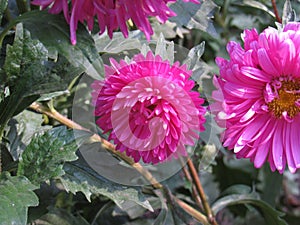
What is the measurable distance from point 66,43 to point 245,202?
24.0 inches

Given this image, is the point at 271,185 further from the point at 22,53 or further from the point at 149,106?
the point at 22,53

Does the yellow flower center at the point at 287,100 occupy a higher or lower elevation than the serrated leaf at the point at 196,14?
lower

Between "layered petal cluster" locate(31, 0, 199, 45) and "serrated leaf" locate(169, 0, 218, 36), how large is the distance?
195 mm

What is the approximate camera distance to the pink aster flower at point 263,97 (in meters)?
0.70

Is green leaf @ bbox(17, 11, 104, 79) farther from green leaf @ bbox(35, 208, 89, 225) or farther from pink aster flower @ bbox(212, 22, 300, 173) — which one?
green leaf @ bbox(35, 208, 89, 225)

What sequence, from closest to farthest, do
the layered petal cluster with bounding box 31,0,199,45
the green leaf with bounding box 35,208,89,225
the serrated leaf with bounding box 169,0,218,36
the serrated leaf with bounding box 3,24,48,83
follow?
the layered petal cluster with bounding box 31,0,199,45 → the serrated leaf with bounding box 3,24,48,83 → the serrated leaf with bounding box 169,0,218,36 → the green leaf with bounding box 35,208,89,225

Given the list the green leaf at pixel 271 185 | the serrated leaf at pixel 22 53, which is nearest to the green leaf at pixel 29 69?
the serrated leaf at pixel 22 53

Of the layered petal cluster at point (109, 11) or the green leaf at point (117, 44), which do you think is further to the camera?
the green leaf at point (117, 44)

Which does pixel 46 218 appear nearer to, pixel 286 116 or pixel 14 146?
pixel 14 146

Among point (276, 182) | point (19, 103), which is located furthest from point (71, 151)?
point (276, 182)

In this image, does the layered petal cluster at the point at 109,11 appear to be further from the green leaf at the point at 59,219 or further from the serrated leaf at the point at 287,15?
the green leaf at the point at 59,219

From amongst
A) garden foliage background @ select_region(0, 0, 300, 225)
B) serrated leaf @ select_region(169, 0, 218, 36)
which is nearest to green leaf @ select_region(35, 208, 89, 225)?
garden foliage background @ select_region(0, 0, 300, 225)

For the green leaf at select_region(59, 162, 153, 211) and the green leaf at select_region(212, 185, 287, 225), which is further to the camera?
the green leaf at select_region(212, 185, 287, 225)

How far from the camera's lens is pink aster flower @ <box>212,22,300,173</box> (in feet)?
2.28
